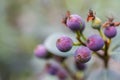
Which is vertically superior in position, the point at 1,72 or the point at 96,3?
the point at 96,3

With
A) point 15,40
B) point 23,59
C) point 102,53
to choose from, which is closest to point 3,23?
point 15,40

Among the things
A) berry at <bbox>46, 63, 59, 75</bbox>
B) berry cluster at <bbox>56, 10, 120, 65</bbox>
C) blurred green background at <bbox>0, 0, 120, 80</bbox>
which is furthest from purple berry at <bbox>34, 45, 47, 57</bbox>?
blurred green background at <bbox>0, 0, 120, 80</bbox>

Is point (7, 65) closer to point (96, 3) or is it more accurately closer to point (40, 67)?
point (40, 67)

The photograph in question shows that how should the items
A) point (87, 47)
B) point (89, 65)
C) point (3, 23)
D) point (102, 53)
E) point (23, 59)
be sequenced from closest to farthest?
1. point (87, 47)
2. point (102, 53)
3. point (89, 65)
4. point (23, 59)
5. point (3, 23)

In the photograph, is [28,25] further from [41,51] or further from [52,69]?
[41,51]

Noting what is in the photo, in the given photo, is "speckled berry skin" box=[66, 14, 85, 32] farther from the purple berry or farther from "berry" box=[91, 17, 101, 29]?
the purple berry
